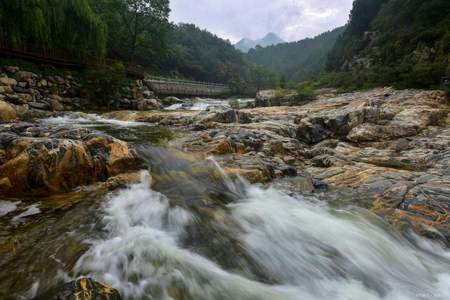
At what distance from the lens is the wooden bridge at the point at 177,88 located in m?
28.3

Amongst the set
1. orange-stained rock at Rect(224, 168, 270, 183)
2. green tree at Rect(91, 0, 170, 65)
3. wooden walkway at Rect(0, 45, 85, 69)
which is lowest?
orange-stained rock at Rect(224, 168, 270, 183)

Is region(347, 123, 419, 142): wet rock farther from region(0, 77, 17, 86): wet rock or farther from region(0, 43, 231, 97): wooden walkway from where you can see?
region(0, 43, 231, 97): wooden walkway

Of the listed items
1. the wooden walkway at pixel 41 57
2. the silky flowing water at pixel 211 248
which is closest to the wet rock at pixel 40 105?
the wooden walkway at pixel 41 57

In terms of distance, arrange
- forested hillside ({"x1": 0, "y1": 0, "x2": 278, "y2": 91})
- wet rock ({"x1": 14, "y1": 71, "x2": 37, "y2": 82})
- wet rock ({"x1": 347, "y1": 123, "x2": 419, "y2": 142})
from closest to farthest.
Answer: wet rock ({"x1": 347, "y1": 123, "x2": 419, "y2": 142}) < wet rock ({"x1": 14, "y1": 71, "x2": 37, "y2": 82}) < forested hillside ({"x1": 0, "y1": 0, "x2": 278, "y2": 91})

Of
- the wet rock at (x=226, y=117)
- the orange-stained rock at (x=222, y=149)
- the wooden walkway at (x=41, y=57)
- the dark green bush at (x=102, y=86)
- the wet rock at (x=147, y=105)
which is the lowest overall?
the orange-stained rock at (x=222, y=149)

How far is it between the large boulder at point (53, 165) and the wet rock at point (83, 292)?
2709 mm

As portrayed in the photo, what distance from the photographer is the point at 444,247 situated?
4004 millimetres

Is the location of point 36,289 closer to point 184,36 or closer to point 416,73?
point 416,73

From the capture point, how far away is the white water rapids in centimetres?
303

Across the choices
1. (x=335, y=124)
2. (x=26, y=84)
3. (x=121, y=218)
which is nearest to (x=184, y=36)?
(x=26, y=84)

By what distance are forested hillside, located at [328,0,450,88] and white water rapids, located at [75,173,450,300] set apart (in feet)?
50.4

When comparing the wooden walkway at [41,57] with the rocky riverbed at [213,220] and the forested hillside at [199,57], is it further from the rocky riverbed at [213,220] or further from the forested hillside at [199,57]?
the forested hillside at [199,57]

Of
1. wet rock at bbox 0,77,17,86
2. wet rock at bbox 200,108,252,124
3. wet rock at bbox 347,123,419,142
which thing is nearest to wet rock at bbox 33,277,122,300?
wet rock at bbox 200,108,252,124

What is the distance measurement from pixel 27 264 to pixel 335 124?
35.1ft
